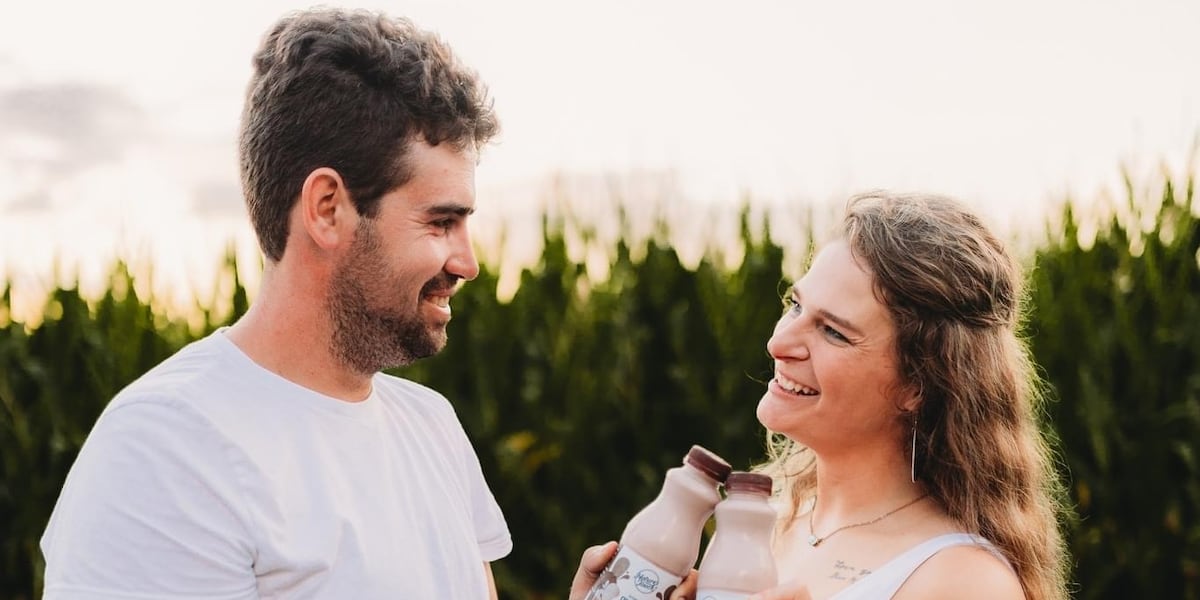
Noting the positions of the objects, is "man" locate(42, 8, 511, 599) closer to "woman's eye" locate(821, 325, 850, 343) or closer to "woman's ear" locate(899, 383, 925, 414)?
"woman's eye" locate(821, 325, 850, 343)

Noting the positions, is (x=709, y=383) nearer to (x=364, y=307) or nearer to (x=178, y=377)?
(x=364, y=307)

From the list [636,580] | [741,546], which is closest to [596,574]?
[636,580]

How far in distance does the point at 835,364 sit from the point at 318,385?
1177 mm

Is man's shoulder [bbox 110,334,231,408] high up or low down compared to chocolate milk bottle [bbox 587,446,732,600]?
up

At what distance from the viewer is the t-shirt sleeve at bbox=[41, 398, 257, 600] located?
7.64 feet

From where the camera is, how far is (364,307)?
268cm

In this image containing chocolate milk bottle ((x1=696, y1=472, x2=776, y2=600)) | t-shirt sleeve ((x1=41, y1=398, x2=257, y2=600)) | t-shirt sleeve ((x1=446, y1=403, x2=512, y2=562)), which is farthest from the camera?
t-shirt sleeve ((x1=446, y1=403, x2=512, y2=562))

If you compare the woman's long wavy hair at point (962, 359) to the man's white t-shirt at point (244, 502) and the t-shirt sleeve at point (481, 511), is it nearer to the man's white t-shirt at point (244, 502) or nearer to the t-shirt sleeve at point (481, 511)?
the t-shirt sleeve at point (481, 511)

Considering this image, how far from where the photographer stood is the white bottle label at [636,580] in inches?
101

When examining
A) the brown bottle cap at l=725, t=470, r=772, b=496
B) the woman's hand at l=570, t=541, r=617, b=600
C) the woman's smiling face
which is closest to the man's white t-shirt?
the woman's hand at l=570, t=541, r=617, b=600

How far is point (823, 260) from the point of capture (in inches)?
123

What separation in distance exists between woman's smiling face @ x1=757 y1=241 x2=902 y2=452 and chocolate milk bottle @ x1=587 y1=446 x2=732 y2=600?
1.28 feet

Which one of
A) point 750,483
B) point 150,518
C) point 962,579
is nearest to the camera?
point 150,518

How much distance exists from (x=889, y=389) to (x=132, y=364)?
4.22 metres
